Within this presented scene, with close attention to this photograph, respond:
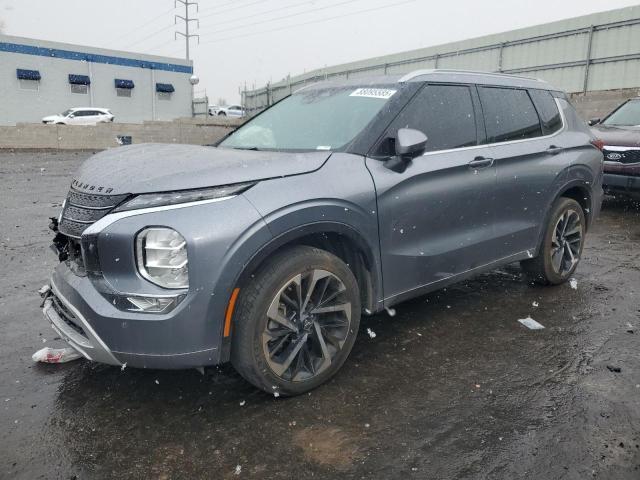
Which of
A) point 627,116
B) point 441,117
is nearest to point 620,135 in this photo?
point 627,116

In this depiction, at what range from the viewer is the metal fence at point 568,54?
16.7m

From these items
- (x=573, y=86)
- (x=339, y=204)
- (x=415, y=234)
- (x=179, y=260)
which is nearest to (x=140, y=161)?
(x=179, y=260)

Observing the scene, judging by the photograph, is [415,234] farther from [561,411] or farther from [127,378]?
[127,378]

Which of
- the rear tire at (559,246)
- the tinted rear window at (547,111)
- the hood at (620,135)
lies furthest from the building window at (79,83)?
the rear tire at (559,246)

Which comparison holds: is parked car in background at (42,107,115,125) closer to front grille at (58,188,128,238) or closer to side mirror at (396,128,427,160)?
front grille at (58,188,128,238)

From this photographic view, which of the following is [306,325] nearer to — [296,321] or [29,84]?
[296,321]

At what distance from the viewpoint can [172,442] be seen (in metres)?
2.47

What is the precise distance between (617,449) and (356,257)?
164 cm

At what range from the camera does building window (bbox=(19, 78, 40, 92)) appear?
3362 cm

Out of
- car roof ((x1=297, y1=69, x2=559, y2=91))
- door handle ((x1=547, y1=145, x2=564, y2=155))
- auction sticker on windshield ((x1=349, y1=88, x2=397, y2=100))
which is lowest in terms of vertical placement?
door handle ((x1=547, y1=145, x2=564, y2=155))

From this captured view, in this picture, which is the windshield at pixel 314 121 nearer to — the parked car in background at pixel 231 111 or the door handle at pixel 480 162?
the door handle at pixel 480 162

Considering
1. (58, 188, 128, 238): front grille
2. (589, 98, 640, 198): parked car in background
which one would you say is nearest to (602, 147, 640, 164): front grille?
(589, 98, 640, 198): parked car in background

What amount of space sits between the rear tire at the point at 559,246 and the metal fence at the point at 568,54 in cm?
1055

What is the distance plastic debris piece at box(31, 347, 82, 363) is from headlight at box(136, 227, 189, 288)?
1.26 meters
